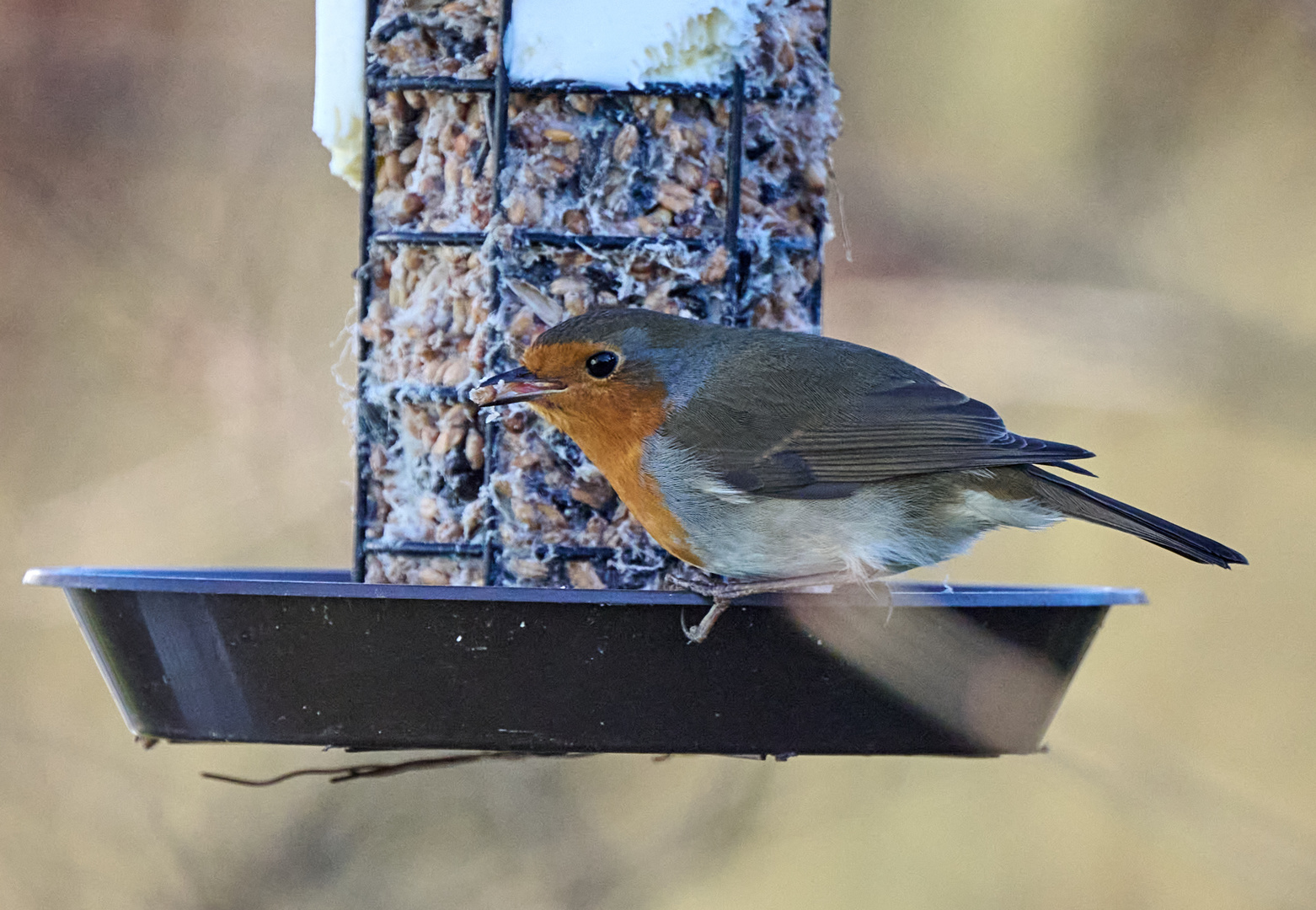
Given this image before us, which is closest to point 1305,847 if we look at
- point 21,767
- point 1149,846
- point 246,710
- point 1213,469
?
point 1149,846

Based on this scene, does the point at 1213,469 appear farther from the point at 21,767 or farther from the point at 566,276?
the point at 21,767

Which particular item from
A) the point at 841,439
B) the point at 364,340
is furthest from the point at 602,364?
the point at 364,340

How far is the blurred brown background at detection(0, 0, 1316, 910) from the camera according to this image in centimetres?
649

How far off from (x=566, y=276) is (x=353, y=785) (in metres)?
3.28

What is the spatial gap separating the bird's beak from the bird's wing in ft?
1.10

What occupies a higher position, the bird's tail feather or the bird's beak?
the bird's beak

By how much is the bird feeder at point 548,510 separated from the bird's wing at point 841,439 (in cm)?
33

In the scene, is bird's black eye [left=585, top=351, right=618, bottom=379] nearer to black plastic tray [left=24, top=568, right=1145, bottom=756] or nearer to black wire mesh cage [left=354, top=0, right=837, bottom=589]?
black wire mesh cage [left=354, top=0, right=837, bottom=589]

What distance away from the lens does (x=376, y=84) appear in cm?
407

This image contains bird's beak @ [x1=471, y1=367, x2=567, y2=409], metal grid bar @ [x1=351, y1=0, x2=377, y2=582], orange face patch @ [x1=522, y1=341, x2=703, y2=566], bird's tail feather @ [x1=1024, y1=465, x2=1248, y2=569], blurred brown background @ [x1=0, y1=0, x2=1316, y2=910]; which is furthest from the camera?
blurred brown background @ [x1=0, y1=0, x2=1316, y2=910]

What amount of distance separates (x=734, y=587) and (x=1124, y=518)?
1.01 m

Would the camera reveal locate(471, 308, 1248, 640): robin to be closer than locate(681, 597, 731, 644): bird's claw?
No

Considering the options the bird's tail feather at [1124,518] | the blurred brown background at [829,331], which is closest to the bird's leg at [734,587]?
the bird's tail feather at [1124,518]

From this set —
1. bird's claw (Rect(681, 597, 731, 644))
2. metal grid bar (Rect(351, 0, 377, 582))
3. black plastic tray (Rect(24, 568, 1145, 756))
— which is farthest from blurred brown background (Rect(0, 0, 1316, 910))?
bird's claw (Rect(681, 597, 731, 644))
